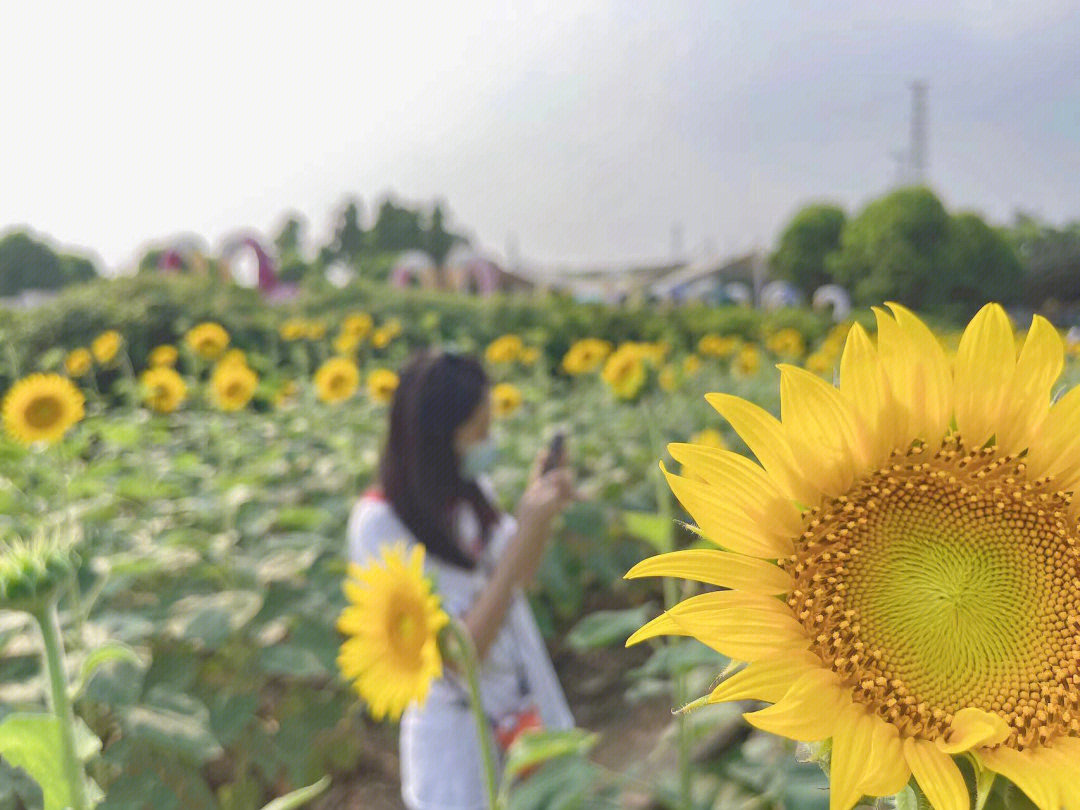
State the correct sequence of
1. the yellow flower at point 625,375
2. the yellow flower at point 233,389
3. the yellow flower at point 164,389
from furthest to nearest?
the yellow flower at point 164,389
the yellow flower at point 233,389
the yellow flower at point 625,375

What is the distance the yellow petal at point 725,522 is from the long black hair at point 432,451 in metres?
1.36

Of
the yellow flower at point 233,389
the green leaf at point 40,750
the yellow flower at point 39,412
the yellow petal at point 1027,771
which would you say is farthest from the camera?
the yellow flower at point 233,389

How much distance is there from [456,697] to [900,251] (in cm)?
452

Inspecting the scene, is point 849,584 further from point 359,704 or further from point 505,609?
point 359,704

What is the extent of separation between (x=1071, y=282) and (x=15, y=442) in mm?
2609

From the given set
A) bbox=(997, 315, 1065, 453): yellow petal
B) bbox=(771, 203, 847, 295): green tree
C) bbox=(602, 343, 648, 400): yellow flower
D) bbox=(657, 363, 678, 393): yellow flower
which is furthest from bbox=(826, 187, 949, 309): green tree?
bbox=(771, 203, 847, 295): green tree

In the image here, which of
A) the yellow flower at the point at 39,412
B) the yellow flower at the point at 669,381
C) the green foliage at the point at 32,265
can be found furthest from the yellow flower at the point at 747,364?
the green foliage at the point at 32,265

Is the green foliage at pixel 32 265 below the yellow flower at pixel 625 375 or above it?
below

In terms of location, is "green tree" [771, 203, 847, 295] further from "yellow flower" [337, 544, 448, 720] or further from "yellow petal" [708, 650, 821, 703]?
"yellow petal" [708, 650, 821, 703]

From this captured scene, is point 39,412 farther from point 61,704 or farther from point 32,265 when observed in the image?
point 32,265

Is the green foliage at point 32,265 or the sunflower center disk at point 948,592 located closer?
the sunflower center disk at point 948,592

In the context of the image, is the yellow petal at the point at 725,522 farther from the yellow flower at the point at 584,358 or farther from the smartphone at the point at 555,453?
the yellow flower at the point at 584,358

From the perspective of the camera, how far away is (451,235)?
29.2 metres

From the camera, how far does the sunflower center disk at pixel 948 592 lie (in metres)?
0.37
